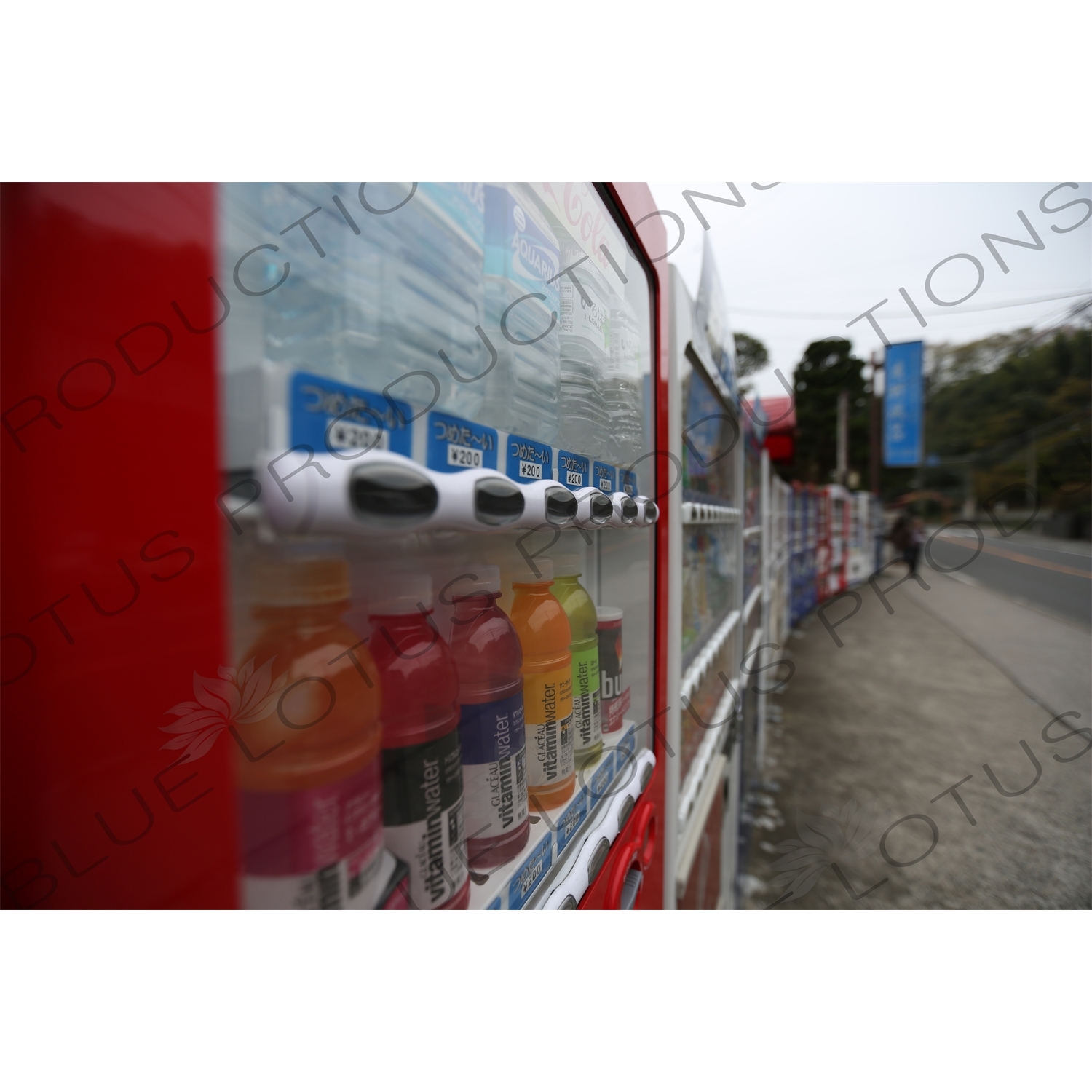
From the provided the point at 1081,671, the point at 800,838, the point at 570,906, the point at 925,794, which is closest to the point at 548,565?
the point at 570,906

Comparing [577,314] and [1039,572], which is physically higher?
[577,314]

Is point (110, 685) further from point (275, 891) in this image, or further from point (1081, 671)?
point (1081, 671)

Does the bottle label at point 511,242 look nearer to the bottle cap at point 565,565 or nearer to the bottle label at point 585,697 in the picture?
the bottle cap at point 565,565

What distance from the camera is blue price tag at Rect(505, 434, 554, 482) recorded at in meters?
0.52

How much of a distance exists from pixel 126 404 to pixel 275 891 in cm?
33

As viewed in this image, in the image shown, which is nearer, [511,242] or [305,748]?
[305,748]

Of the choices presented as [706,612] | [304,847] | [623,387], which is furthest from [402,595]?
[706,612]

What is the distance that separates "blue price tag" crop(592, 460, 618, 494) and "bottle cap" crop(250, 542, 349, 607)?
454 millimetres

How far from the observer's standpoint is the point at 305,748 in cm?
35

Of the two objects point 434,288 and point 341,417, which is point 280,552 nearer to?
point 341,417

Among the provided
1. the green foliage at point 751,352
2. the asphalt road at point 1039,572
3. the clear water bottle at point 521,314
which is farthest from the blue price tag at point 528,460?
the asphalt road at point 1039,572

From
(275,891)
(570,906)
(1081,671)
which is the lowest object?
(1081,671)

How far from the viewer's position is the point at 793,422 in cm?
462

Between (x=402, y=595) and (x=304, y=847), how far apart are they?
8.3 inches
